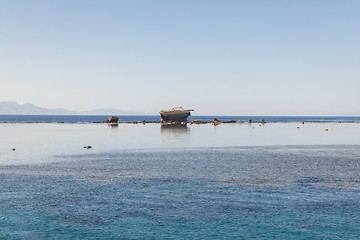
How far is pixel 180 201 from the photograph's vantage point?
34938 mm

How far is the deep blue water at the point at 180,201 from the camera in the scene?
27141mm

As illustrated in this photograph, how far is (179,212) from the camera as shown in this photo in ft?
103

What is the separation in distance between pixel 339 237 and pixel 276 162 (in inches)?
1472

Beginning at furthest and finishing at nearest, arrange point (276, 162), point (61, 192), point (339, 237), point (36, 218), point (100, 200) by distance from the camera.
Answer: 1. point (276, 162)
2. point (61, 192)
3. point (100, 200)
4. point (36, 218)
5. point (339, 237)

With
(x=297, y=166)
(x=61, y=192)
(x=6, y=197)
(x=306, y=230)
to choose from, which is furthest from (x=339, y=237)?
(x=297, y=166)

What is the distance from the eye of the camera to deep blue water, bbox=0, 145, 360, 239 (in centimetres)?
2714

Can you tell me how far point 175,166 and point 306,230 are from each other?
31991mm

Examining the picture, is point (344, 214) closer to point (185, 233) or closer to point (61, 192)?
point (185, 233)

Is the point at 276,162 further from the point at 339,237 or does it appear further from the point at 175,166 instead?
the point at 339,237

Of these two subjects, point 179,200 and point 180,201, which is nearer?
point 180,201

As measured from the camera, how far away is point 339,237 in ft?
84.8

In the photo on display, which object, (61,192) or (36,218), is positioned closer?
(36,218)

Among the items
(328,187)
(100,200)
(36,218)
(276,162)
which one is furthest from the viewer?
(276,162)

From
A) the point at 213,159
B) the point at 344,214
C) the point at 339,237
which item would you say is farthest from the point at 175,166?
the point at 339,237
